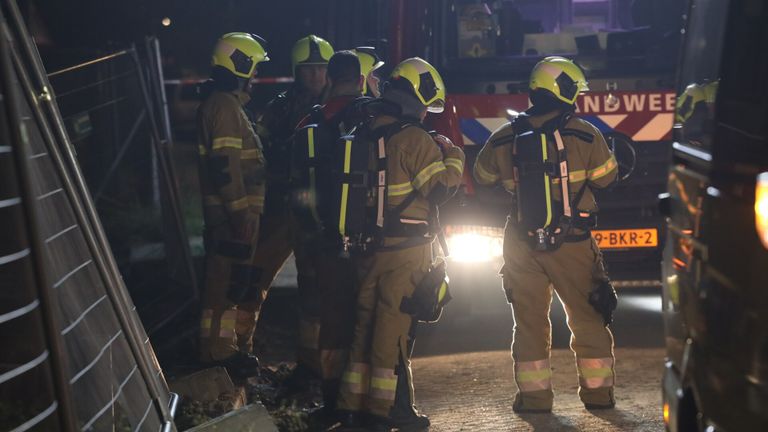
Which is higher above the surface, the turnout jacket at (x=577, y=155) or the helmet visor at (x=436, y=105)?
the helmet visor at (x=436, y=105)

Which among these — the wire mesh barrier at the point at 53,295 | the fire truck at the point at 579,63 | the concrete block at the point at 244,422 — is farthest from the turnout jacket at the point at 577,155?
the wire mesh barrier at the point at 53,295

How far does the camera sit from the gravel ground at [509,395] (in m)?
6.05

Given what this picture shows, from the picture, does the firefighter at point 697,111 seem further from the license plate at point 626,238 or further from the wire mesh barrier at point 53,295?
the license plate at point 626,238

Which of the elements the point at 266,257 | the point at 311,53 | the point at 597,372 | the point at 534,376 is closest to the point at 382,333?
the point at 534,376

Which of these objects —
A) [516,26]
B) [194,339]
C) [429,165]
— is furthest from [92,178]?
[429,165]

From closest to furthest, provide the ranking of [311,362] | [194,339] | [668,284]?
[668,284], [311,362], [194,339]

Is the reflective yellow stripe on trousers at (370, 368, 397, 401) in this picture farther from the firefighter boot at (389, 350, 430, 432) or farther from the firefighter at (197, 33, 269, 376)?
the firefighter at (197, 33, 269, 376)

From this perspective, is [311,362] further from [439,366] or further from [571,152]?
[571,152]

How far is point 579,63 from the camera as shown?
27.8ft

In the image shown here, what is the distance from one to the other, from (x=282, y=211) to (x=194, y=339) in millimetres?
1042

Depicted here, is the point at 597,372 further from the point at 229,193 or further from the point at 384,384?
the point at 229,193

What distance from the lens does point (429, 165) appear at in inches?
240

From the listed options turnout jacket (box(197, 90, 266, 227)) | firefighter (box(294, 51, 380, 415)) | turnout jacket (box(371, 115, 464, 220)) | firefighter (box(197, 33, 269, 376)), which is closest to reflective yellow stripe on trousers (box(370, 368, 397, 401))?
firefighter (box(294, 51, 380, 415))

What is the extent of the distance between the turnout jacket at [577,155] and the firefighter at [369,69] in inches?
48.8
